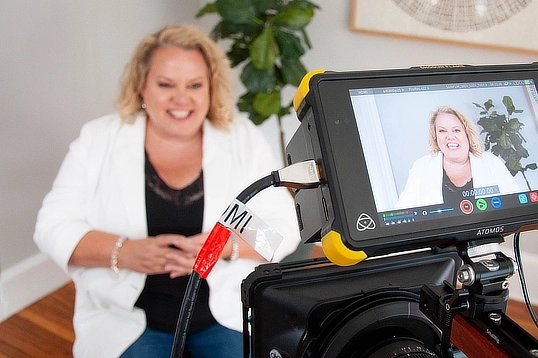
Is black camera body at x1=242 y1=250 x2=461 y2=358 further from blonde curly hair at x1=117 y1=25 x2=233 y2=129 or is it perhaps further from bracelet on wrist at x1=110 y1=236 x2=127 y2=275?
blonde curly hair at x1=117 y1=25 x2=233 y2=129

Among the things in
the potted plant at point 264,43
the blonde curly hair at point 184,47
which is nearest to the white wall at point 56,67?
the potted plant at point 264,43

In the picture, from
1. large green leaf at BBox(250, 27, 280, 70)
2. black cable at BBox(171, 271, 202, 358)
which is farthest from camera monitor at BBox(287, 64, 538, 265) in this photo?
large green leaf at BBox(250, 27, 280, 70)

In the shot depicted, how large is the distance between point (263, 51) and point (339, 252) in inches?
59.2

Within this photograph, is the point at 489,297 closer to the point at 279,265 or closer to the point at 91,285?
the point at 279,265

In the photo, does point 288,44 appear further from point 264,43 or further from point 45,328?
point 45,328

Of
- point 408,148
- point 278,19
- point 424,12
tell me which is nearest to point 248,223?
point 408,148

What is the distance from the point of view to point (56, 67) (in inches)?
78.3

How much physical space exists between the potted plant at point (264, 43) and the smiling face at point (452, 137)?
4.57 ft

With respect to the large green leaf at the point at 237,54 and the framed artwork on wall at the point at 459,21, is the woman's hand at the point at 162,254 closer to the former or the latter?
the large green leaf at the point at 237,54

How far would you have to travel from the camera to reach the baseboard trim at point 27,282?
200 cm

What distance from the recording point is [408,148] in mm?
598

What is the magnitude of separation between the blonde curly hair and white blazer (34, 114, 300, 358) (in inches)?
1.4

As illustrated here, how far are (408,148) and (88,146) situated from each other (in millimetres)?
1056

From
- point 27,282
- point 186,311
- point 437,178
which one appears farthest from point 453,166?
point 27,282
